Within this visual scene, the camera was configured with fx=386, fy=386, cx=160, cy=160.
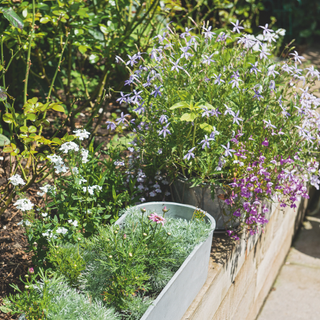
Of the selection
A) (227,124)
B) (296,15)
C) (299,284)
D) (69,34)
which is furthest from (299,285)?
(296,15)

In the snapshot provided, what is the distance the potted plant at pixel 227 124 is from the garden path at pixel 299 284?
2.61ft

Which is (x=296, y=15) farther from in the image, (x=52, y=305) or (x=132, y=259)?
(x=52, y=305)

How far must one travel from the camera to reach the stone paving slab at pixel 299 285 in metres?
2.75

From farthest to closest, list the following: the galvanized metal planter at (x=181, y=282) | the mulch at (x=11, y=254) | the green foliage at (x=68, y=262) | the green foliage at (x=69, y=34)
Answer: the green foliage at (x=69, y=34)
the mulch at (x=11, y=254)
the green foliage at (x=68, y=262)
the galvanized metal planter at (x=181, y=282)

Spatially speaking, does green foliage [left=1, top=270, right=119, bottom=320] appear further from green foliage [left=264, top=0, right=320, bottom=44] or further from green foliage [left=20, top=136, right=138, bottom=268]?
green foliage [left=264, top=0, right=320, bottom=44]

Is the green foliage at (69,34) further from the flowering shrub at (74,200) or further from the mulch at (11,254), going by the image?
the mulch at (11,254)

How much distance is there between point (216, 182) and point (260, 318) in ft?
4.38

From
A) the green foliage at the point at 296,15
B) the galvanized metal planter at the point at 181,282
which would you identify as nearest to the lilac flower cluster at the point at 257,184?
the galvanized metal planter at the point at 181,282

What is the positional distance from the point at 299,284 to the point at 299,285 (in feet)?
0.04

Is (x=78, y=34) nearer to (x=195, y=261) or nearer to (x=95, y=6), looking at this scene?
(x=95, y=6)

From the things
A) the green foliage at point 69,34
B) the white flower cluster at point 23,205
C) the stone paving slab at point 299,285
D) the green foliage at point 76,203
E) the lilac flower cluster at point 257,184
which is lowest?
the stone paving slab at point 299,285

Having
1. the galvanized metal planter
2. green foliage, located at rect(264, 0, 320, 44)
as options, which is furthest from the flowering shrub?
green foliage, located at rect(264, 0, 320, 44)

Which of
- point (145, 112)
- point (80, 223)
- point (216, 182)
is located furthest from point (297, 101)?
point (80, 223)

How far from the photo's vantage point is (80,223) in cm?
187
